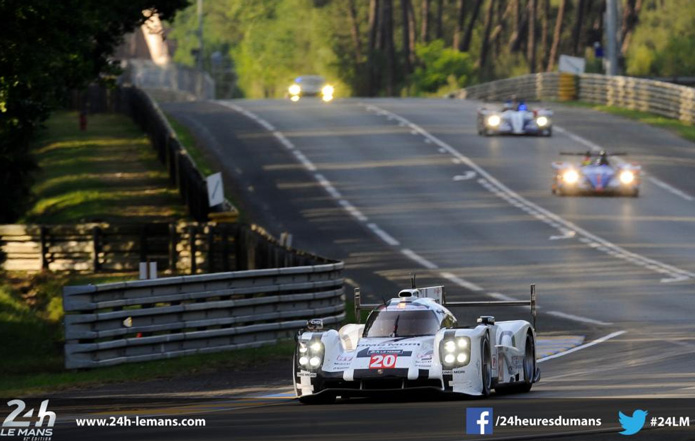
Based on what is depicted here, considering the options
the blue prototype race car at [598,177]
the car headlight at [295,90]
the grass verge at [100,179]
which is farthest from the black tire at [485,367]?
the car headlight at [295,90]

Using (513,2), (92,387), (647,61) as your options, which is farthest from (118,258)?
(513,2)

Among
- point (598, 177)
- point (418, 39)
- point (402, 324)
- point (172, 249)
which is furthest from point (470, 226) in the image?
point (418, 39)

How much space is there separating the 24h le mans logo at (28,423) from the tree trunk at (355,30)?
11622cm

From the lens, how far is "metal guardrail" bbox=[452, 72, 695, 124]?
59.2 m

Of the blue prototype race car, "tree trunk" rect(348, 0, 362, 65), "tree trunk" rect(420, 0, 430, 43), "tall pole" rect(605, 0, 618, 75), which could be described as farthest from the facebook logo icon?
"tree trunk" rect(420, 0, 430, 43)

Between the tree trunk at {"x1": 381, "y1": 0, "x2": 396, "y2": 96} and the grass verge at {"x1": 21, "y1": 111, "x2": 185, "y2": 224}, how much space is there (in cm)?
5541

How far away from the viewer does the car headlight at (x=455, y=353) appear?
1503cm

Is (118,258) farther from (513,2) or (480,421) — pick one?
(513,2)

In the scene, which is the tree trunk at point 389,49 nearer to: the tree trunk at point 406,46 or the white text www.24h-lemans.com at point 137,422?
the tree trunk at point 406,46

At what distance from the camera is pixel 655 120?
5869 centimetres

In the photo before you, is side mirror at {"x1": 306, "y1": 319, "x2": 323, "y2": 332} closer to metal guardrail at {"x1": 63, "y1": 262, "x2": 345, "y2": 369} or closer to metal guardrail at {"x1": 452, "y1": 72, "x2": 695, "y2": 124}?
metal guardrail at {"x1": 63, "y1": 262, "x2": 345, "y2": 369}

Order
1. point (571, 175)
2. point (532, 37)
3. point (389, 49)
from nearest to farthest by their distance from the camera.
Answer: point (571, 175)
point (389, 49)
point (532, 37)

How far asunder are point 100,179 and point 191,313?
26.8 m

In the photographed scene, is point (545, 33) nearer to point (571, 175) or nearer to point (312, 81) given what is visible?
point (312, 81)
